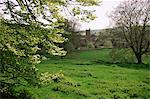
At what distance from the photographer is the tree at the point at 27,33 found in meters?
11.1

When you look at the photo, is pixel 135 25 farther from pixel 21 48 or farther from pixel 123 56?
pixel 21 48

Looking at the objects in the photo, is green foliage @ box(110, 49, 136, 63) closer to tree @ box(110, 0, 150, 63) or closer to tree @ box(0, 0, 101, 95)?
tree @ box(110, 0, 150, 63)

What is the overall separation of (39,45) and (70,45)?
136 ft

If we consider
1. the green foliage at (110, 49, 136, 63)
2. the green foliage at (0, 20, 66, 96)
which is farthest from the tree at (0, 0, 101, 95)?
the green foliage at (110, 49, 136, 63)

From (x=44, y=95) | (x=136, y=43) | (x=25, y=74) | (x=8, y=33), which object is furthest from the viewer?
(x=136, y=43)

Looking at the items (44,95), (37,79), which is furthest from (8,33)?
(44,95)

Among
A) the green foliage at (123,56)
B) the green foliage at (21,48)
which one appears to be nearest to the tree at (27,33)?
the green foliage at (21,48)

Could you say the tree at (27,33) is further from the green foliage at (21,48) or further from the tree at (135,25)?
the tree at (135,25)

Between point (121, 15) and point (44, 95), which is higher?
point (121, 15)

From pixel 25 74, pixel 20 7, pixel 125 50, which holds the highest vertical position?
pixel 20 7

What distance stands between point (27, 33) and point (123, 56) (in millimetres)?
40701

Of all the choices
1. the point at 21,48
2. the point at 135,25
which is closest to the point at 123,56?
the point at 135,25

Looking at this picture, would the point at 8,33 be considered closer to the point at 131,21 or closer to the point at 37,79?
the point at 37,79

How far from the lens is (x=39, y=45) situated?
12.4 m
